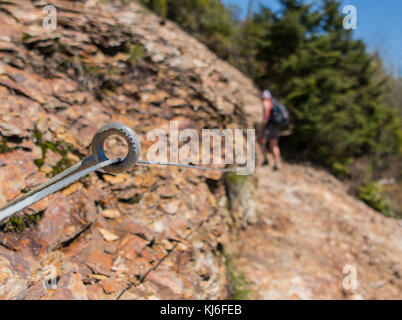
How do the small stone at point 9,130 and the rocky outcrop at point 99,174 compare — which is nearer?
the rocky outcrop at point 99,174

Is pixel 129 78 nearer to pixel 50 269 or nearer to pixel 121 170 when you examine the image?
pixel 50 269

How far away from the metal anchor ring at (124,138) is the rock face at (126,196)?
0.99 metres

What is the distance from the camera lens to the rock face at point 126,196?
1.88m

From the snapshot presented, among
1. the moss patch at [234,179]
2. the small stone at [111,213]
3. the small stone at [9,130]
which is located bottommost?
the small stone at [111,213]

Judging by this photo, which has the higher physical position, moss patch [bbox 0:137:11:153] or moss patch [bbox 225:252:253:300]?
moss patch [bbox 0:137:11:153]

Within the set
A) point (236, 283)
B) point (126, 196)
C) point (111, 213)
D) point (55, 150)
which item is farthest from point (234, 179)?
point (55, 150)

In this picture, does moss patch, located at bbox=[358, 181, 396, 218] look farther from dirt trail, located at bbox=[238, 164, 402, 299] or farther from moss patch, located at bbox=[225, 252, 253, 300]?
moss patch, located at bbox=[225, 252, 253, 300]

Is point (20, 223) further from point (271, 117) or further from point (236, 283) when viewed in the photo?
point (271, 117)

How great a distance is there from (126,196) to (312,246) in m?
3.25

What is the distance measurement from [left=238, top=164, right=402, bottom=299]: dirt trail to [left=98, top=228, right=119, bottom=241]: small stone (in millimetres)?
1919

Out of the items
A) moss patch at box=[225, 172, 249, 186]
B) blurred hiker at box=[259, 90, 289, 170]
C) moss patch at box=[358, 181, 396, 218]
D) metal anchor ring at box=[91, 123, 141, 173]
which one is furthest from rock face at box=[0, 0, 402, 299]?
moss patch at box=[358, 181, 396, 218]

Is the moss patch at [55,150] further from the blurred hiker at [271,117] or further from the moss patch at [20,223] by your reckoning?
the blurred hiker at [271,117]

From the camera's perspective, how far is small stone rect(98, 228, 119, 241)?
2.17 m

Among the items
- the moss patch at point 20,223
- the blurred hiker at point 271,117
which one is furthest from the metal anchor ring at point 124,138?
the blurred hiker at point 271,117
